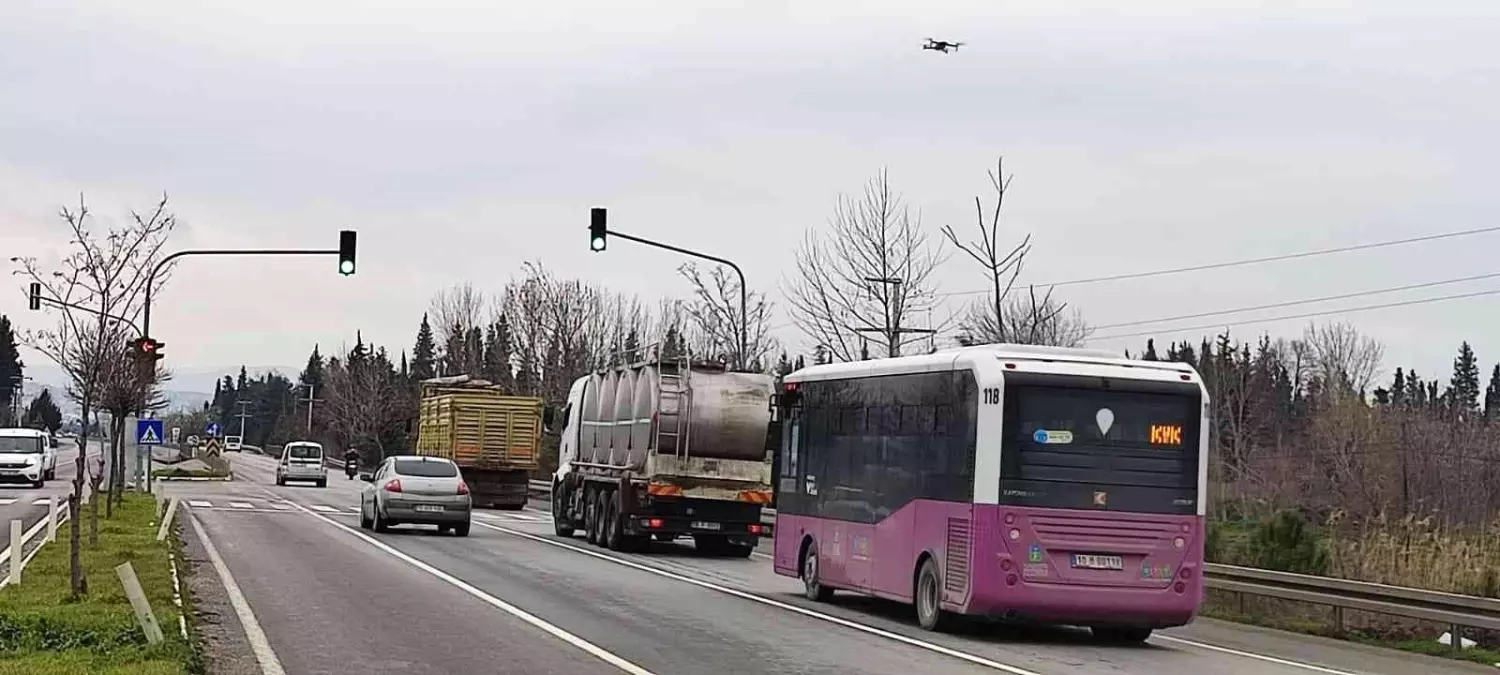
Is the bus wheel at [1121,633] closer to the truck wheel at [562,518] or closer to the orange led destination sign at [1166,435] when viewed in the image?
the orange led destination sign at [1166,435]

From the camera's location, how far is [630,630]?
17359mm

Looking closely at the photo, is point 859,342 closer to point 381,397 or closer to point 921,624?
point 921,624

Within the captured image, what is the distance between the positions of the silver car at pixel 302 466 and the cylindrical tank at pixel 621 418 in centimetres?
3661

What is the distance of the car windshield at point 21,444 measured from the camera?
55.4 meters

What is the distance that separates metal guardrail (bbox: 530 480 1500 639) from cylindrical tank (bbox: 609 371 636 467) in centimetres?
1215

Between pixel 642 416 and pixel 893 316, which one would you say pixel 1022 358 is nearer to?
pixel 642 416

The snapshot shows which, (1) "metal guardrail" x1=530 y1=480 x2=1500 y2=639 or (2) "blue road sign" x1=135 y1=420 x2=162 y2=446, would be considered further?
(2) "blue road sign" x1=135 y1=420 x2=162 y2=446

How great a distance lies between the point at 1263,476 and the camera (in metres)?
56.9

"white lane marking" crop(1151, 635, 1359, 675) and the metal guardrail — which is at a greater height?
the metal guardrail

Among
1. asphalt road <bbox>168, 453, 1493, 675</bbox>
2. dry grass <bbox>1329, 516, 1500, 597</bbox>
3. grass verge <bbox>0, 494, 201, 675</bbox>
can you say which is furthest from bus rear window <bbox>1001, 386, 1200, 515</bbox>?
grass verge <bbox>0, 494, 201, 675</bbox>

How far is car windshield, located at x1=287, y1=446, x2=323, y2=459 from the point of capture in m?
68.6

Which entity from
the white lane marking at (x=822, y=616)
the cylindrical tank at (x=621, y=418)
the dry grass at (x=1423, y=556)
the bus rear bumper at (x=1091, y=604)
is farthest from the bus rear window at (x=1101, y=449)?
the cylindrical tank at (x=621, y=418)

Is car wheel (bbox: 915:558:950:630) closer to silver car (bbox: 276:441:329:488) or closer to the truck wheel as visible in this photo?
the truck wheel

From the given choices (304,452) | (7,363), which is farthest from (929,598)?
(7,363)
